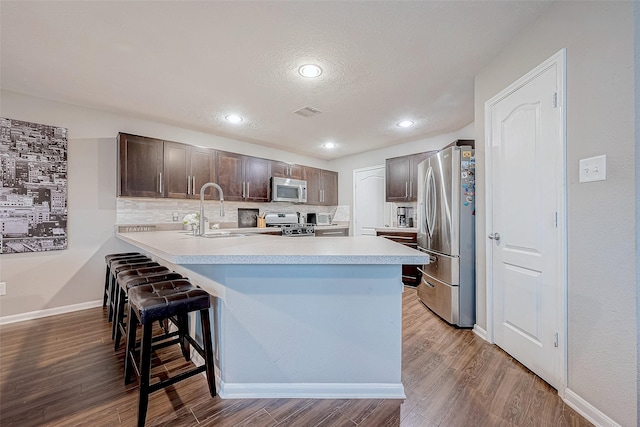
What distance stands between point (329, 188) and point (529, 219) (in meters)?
3.96

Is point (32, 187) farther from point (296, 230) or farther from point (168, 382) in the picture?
point (296, 230)

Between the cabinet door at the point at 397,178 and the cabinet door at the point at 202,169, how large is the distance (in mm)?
2843

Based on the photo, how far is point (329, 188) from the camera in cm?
552

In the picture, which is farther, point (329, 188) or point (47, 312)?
point (329, 188)

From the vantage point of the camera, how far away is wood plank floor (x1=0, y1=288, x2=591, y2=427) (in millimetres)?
1360

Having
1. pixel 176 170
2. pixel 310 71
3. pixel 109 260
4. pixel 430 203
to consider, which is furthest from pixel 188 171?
pixel 430 203

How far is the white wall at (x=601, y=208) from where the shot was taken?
47.8 inches

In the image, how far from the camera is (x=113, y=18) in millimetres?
1670

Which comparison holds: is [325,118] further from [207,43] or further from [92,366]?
[92,366]

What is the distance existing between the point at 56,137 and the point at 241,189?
2118mm

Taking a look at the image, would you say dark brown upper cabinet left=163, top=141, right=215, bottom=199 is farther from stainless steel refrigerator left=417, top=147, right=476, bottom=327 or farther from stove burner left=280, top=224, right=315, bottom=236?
stainless steel refrigerator left=417, top=147, right=476, bottom=327

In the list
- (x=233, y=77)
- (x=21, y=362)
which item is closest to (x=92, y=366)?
(x=21, y=362)

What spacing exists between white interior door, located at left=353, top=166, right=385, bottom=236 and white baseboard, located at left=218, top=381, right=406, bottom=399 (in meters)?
3.60

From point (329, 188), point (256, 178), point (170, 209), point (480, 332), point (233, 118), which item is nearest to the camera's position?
point (480, 332)
